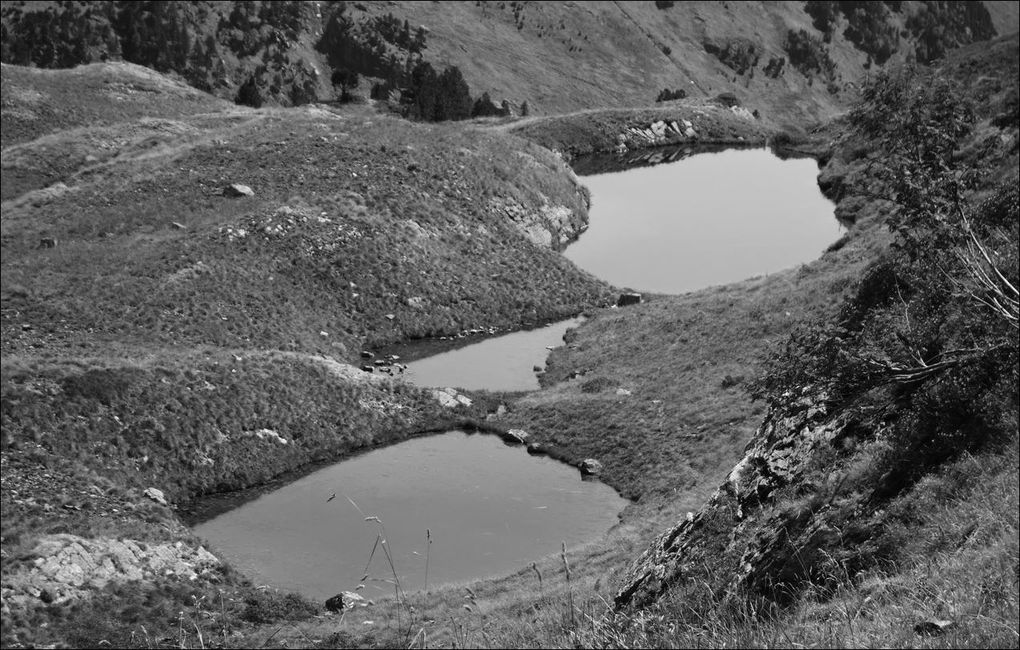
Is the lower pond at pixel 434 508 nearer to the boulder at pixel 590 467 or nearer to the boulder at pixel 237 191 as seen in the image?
the boulder at pixel 590 467

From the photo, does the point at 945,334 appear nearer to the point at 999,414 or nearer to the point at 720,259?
the point at 999,414

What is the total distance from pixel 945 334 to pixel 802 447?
3507 millimetres

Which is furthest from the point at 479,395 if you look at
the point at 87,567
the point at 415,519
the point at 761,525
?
the point at 761,525

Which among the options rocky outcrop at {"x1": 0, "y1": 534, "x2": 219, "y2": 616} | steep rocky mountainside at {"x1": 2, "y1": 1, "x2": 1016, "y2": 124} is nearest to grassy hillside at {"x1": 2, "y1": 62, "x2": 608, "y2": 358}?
rocky outcrop at {"x1": 0, "y1": 534, "x2": 219, "y2": 616}

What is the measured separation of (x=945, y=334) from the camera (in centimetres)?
1608

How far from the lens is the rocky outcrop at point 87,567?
23.4m

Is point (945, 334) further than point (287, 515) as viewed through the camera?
No

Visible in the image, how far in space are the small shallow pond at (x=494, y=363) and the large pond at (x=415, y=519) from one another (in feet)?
25.2

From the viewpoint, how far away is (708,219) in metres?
85.8

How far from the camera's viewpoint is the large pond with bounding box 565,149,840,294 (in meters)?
68.6

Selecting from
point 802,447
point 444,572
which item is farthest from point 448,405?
point 802,447

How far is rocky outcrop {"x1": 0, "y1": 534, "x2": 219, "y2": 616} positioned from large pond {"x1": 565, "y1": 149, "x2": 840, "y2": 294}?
137 ft

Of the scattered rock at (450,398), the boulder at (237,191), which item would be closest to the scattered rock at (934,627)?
the scattered rock at (450,398)

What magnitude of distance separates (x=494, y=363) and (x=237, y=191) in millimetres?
21500
